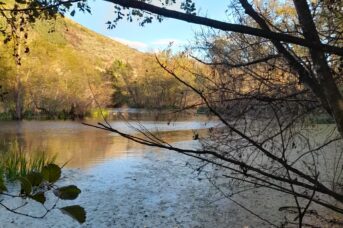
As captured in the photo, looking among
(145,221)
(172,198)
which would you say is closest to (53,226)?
(145,221)

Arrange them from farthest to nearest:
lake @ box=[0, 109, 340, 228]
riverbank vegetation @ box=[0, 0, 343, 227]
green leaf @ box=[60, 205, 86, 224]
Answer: lake @ box=[0, 109, 340, 228], riverbank vegetation @ box=[0, 0, 343, 227], green leaf @ box=[60, 205, 86, 224]

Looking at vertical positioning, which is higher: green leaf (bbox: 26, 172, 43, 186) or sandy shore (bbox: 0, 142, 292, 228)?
green leaf (bbox: 26, 172, 43, 186)

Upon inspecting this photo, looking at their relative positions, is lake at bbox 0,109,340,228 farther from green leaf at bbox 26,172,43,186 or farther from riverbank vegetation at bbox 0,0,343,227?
green leaf at bbox 26,172,43,186

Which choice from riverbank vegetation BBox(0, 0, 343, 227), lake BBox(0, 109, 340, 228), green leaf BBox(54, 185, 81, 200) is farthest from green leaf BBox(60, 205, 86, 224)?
lake BBox(0, 109, 340, 228)

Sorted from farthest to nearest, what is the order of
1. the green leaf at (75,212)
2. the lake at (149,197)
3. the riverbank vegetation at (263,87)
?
the lake at (149,197) → the riverbank vegetation at (263,87) → the green leaf at (75,212)

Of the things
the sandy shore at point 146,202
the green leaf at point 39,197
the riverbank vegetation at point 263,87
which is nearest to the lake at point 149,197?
the sandy shore at point 146,202

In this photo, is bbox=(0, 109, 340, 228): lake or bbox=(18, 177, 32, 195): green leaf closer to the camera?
bbox=(18, 177, 32, 195): green leaf

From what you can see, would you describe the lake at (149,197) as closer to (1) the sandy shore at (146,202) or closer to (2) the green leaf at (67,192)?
(1) the sandy shore at (146,202)

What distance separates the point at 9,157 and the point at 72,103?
87.1 ft

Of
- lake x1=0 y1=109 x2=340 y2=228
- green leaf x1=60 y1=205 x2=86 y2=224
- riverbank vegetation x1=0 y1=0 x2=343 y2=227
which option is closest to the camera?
green leaf x1=60 y1=205 x2=86 y2=224

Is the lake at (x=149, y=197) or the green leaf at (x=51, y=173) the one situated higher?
the green leaf at (x=51, y=173)

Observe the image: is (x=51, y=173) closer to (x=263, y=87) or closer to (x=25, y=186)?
(x=25, y=186)

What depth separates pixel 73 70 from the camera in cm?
4147


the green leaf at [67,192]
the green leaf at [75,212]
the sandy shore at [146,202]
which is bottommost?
the sandy shore at [146,202]
